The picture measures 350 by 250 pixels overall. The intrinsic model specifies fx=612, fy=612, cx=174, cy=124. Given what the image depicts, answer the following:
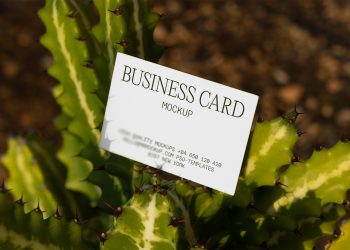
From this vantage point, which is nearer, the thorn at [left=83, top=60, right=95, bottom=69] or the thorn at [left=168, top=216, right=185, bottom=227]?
the thorn at [left=168, top=216, right=185, bottom=227]

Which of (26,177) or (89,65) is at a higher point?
(89,65)

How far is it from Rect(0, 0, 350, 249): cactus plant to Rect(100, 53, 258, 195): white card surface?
0.06m

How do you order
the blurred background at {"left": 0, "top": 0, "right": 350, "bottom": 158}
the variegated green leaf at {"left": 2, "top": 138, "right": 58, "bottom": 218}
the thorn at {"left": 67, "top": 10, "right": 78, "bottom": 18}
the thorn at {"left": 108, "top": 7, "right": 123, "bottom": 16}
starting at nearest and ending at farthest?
the thorn at {"left": 108, "top": 7, "right": 123, "bottom": 16}, the thorn at {"left": 67, "top": 10, "right": 78, "bottom": 18}, the variegated green leaf at {"left": 2, "top": 138, "right": 58, "bottom": 218}, the blurred background at {"left": 0, "top": 0, "right": 350, "bottom": 158}

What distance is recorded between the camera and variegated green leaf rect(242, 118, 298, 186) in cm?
109

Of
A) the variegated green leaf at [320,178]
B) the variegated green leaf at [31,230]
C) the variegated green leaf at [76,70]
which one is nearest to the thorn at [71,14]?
the variegated green leaf at [76,70]

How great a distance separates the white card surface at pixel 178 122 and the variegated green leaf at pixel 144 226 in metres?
0.12

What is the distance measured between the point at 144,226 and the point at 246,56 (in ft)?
6.10

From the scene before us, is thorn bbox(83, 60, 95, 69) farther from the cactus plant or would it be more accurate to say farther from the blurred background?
the blurred background

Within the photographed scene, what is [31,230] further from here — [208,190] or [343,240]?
[343,240]

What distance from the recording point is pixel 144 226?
985mm

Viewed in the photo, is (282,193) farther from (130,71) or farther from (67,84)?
(67,84)

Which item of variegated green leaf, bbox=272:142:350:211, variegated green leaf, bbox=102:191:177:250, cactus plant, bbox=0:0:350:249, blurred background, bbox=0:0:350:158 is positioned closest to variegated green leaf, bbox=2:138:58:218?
cactus plant, bbox=0:0:350:249

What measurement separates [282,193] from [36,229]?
1.55 feet

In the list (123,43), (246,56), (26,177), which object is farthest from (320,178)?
(246,56)
